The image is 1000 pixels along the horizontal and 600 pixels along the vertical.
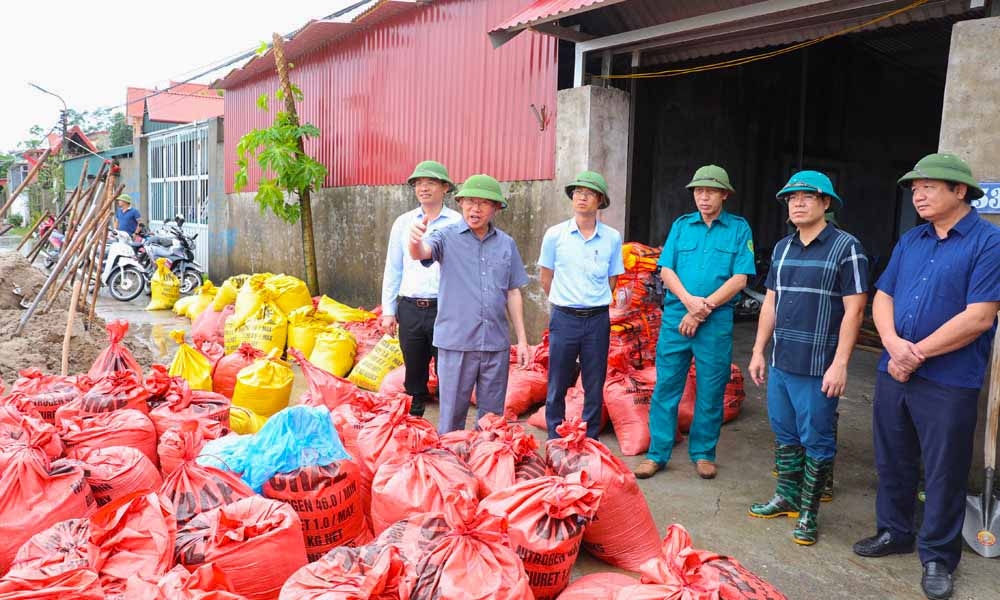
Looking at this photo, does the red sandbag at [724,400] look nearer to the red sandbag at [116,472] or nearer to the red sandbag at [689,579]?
the red sandbag at [689,579]

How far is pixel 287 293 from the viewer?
684 cm

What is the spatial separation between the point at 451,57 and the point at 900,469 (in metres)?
5.56

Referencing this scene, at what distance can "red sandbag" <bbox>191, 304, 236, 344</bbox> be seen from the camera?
23.5ft

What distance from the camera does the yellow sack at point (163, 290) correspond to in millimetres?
9906

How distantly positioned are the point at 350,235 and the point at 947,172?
707 cm

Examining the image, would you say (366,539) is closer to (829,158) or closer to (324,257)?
(324,257)

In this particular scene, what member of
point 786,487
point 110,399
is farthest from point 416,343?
point 786,487

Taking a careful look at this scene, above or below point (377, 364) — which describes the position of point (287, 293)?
above

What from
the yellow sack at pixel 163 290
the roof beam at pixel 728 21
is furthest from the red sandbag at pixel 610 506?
the yellow sack at pixel 163 290

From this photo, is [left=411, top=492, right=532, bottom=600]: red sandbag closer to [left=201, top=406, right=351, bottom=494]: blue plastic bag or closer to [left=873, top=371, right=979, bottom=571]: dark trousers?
[left=201, top=406, right=351, bottom=494]: blue plastic bag

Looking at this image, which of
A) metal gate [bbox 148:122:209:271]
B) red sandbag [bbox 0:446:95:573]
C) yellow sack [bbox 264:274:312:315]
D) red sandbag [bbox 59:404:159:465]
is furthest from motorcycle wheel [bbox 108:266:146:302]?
red sandbag [bbox 0:446:95:573]

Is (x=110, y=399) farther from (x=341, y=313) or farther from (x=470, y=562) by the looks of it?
(x=341, y=313)

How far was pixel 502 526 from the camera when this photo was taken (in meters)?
1.99

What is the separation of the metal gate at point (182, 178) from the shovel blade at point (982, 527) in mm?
12104
